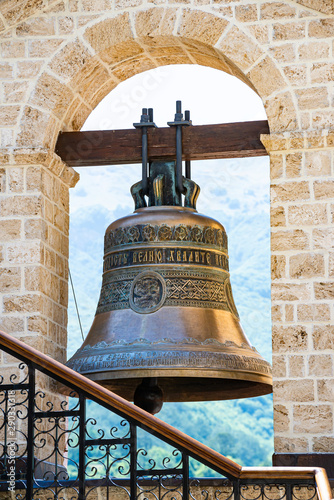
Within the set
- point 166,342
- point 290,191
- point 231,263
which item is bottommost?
point 166,342

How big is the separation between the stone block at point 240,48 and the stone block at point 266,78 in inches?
2.2

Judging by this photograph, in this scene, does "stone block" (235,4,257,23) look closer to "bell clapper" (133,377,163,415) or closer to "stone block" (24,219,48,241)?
"stone block" (24,219,48,241)

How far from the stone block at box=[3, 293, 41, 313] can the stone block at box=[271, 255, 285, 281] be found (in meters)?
1.45

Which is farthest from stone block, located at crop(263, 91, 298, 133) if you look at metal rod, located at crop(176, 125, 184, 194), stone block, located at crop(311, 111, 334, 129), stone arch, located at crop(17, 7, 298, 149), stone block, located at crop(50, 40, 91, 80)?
stone block, located at crop(50, 40, 91, 80)

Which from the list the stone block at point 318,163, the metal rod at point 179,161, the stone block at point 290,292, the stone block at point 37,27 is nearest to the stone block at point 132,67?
the stone block at point 37,27

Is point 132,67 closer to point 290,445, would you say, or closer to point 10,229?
point 10,229

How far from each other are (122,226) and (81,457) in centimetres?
161

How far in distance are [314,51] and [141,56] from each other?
121cm

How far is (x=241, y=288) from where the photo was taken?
1109 inches

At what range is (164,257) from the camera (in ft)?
16.5

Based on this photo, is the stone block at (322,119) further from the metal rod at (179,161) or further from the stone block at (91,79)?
the stone block at (91,79)

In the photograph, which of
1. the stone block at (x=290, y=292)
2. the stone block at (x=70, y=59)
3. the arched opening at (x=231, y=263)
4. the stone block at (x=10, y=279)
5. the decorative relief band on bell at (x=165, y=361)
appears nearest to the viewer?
the decorative relief band on bell at (x=165, y=361)

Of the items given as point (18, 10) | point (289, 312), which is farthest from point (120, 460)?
point (18, 10)

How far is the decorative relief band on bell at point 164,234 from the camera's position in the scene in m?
5.04
